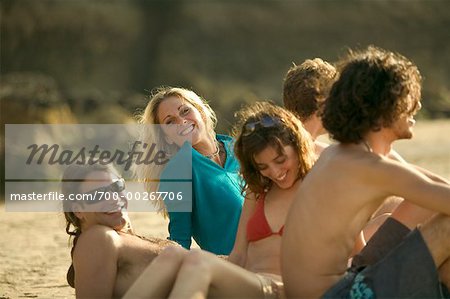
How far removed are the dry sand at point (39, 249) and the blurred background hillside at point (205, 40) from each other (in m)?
12.0

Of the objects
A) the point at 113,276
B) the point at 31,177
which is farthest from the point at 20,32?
the point at 113,276

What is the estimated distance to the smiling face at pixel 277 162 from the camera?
4402 millimetres

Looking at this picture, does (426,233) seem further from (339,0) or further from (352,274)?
(339,0)

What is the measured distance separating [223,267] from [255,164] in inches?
26.6

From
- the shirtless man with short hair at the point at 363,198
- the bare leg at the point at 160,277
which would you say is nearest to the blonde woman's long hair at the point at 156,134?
the bare leg at the point at 160,277

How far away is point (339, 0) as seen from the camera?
94.8 ft

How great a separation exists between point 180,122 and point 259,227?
1.34 metres

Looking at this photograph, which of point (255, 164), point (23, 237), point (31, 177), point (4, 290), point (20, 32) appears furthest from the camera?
point (20, 32)

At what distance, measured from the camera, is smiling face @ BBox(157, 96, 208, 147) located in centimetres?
557

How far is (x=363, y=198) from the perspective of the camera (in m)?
3.92

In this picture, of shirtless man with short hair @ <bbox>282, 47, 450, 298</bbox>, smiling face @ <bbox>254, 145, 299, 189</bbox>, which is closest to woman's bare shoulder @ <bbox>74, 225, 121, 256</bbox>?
smiling face @ <bbox>254, 145, 299, 189</bbox>

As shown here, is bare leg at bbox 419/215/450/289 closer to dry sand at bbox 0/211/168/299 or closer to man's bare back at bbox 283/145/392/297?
man's bare back at bbox 283/145/392/297

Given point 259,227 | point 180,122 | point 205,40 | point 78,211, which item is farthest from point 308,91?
point 205,40

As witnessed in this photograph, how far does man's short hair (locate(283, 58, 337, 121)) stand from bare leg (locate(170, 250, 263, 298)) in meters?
1.45
